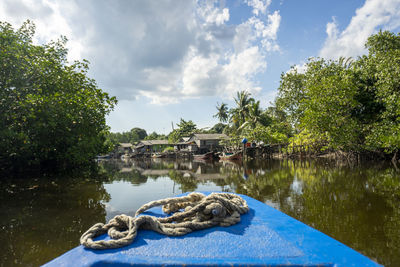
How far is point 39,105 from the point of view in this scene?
30.7ft

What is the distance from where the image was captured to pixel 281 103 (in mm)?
26875

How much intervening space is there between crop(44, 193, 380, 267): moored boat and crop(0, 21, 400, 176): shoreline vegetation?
908 cm

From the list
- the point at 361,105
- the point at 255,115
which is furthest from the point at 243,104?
the point at 361,105

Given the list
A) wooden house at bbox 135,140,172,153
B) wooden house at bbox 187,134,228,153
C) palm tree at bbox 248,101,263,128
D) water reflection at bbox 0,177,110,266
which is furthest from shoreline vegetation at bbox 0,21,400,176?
wooden house at bbox 135,140,172,153

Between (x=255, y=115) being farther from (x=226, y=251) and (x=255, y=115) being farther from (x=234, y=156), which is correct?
(x=226, y=251)

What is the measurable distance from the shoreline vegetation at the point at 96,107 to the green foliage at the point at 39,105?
4cm

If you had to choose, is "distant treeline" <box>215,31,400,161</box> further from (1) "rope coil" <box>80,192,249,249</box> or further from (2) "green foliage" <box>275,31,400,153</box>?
(1) "rope coil" <box>80,192,249,249</box>

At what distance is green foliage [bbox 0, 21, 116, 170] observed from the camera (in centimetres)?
918

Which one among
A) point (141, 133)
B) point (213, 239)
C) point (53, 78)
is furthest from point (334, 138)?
point (141, 133)

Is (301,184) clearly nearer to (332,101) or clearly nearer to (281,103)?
(332,101)

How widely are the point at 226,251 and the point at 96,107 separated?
522 inches

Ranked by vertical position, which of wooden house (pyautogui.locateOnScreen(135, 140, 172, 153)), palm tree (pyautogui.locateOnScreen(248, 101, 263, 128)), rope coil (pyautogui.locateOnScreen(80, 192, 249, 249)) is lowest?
rope coil (pyautogui.locateOnScreen(80, 192, 249, 249))

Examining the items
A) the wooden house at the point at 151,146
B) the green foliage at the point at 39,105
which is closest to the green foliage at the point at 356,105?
the green foliage at the point at 39,105

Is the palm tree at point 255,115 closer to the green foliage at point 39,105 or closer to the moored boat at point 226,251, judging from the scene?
the green foliage at point 39,105
